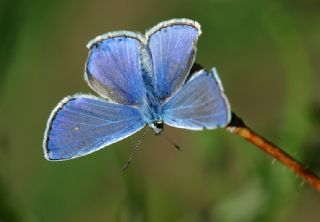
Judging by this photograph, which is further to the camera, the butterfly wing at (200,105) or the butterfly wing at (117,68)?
the butterfly wing at (117,68)

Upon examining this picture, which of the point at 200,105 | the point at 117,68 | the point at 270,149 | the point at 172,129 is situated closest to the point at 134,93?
the point at 117,68

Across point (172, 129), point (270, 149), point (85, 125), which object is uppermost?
point (85, 125)

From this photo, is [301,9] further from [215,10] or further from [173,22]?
[173,22]

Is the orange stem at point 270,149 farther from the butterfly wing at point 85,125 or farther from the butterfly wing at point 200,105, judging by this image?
the butterfly wing at point 85,125

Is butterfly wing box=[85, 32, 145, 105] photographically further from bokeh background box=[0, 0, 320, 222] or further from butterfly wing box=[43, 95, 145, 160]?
bokeh background box=[0, 0, 320, 222]

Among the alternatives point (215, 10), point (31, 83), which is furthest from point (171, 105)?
point (31, 83)

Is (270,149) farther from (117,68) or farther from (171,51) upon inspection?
(117,68)

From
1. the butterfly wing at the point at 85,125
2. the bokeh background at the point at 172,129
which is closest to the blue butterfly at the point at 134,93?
the butterfly wing at the point at 85,125
